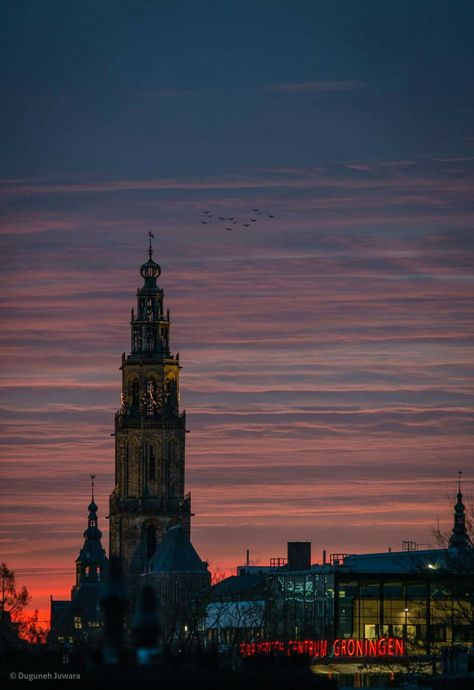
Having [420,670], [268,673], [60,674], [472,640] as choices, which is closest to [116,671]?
[60,674]

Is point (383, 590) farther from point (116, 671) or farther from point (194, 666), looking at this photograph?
point (116, 671)

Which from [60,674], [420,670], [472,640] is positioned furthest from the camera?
[472,640]

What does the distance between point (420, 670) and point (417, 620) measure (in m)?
34.5

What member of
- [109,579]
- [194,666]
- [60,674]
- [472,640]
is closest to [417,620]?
[472,640]

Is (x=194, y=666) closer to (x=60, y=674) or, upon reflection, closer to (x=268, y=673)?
(x=268, y=673)

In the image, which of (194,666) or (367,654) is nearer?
(194,666)

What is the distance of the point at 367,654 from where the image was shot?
564 ft

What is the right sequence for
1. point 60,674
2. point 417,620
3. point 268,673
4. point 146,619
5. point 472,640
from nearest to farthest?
point 146,619 → point 60,674 → point 268,673 → point 472,640 → point 417,620

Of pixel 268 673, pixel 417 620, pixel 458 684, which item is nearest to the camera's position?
pixel 268 673

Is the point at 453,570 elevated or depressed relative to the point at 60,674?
elevated

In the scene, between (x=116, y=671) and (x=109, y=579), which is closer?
(x=109, y=579)

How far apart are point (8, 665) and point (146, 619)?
38.7 m

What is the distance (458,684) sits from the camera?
115 m

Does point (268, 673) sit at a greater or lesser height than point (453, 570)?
lesser
